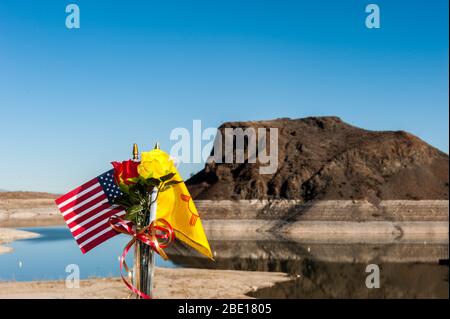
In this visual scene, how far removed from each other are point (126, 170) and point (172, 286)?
34624mm

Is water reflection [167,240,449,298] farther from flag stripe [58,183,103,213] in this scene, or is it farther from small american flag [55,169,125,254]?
flag stripe [58,183,103,213]

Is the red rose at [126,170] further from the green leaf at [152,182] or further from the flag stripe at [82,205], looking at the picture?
the flag stripe at [82,205]

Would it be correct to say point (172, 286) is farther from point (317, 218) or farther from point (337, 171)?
point (337, 171)

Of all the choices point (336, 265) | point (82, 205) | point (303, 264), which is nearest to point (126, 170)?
point (82, 205)

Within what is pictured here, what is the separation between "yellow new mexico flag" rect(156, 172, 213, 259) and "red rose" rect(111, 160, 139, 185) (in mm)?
401

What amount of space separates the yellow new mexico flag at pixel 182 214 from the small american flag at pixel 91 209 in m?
0.68

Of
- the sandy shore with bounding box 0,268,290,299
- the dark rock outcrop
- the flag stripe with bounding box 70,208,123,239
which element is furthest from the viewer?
the dark rock outcrop

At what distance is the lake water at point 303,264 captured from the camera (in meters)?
46.5

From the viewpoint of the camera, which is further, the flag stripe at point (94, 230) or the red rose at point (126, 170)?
the flag stripe at point (94, 230)

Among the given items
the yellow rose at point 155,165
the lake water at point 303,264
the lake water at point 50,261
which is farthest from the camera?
the lake water at point 50,261

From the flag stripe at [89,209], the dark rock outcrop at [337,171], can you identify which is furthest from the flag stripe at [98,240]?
the dark rock outcrop at [337,171]

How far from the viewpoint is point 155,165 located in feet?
19.7

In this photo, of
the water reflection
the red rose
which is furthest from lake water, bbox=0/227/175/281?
the red rose

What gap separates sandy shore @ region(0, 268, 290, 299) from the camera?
33.8 meters
